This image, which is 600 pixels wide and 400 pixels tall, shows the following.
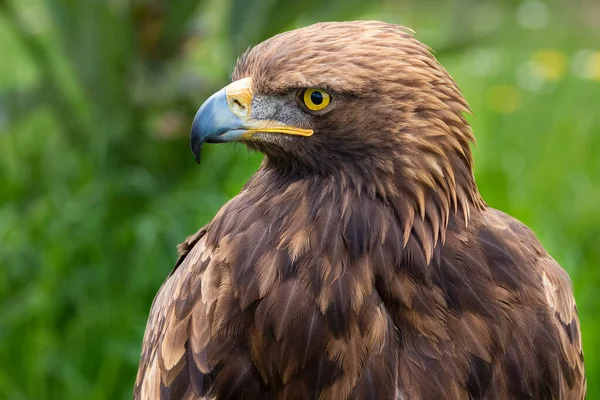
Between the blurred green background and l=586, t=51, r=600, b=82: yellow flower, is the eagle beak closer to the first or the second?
the blurred green background

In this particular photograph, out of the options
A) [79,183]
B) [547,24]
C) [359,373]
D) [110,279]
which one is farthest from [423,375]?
[547,24]

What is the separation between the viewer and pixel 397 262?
242 centimetres

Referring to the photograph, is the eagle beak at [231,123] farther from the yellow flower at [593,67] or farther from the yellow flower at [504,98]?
the yellow flower at [593,67]

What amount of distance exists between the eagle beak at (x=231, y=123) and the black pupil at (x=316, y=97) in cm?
8

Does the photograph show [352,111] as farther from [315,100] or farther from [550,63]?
[550,63]

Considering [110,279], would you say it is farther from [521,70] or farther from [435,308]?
[521,70]

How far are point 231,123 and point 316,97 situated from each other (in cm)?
22

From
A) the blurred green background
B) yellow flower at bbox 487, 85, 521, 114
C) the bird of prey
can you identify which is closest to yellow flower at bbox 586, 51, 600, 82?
yellow flower at bbox 487, 85, 521, 114

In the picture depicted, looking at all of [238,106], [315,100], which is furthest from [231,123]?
[315,100]

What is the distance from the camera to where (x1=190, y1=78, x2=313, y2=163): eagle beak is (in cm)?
243

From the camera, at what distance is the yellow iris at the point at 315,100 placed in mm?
2383

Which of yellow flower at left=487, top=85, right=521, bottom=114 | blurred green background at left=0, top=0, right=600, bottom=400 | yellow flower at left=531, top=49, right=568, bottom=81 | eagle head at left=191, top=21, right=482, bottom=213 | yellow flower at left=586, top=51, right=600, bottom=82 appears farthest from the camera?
→ yellow flower at left=531, top=49, right=568, bottom=81

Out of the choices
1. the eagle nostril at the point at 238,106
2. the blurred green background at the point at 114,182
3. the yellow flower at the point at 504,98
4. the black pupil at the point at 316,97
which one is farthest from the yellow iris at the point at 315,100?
the yellow flower at the point at 504,98

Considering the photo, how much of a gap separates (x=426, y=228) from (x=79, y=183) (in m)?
2.67
